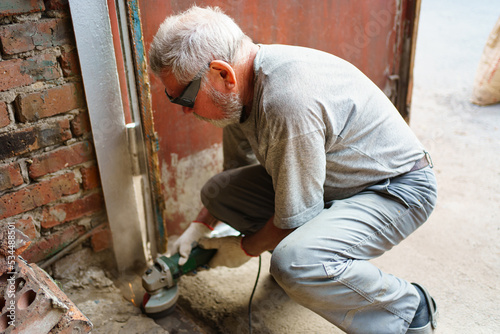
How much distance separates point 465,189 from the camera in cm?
276

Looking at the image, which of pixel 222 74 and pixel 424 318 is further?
pixel 424 318

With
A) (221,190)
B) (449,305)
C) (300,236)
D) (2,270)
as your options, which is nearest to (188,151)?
(221,190)

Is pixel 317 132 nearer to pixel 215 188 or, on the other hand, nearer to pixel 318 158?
pixel 318 158

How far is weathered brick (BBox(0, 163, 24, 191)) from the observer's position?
62.9 inches

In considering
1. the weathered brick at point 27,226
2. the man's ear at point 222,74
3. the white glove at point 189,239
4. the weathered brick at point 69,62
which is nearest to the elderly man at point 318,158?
the man's ear at point 222,74

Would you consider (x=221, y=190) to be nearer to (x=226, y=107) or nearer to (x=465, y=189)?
(x=226, y=107)

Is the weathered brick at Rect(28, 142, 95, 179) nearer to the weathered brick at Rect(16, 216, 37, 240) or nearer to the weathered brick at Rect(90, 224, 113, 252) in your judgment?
the weathered brick at Rect(16, 216, 37, 240)

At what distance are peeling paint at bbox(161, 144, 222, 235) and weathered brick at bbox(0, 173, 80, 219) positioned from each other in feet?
1.59

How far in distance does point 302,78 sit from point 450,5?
7.20 meters

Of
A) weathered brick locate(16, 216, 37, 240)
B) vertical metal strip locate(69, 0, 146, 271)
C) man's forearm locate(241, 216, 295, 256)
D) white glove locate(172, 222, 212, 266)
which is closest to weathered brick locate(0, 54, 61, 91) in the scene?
vertical metal strip locate(69, 0, 146, 271)

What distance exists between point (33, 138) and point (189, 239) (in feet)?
2.57

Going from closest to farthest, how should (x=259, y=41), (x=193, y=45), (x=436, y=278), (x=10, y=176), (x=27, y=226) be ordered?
(x=193, y=45) < (x=10, y=176) < (x=27, y=226) < (x=436, y=278) < (x=259, y=41)

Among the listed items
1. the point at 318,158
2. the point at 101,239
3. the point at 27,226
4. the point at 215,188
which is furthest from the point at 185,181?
the point at 318,158

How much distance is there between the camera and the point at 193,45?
1.38 m
